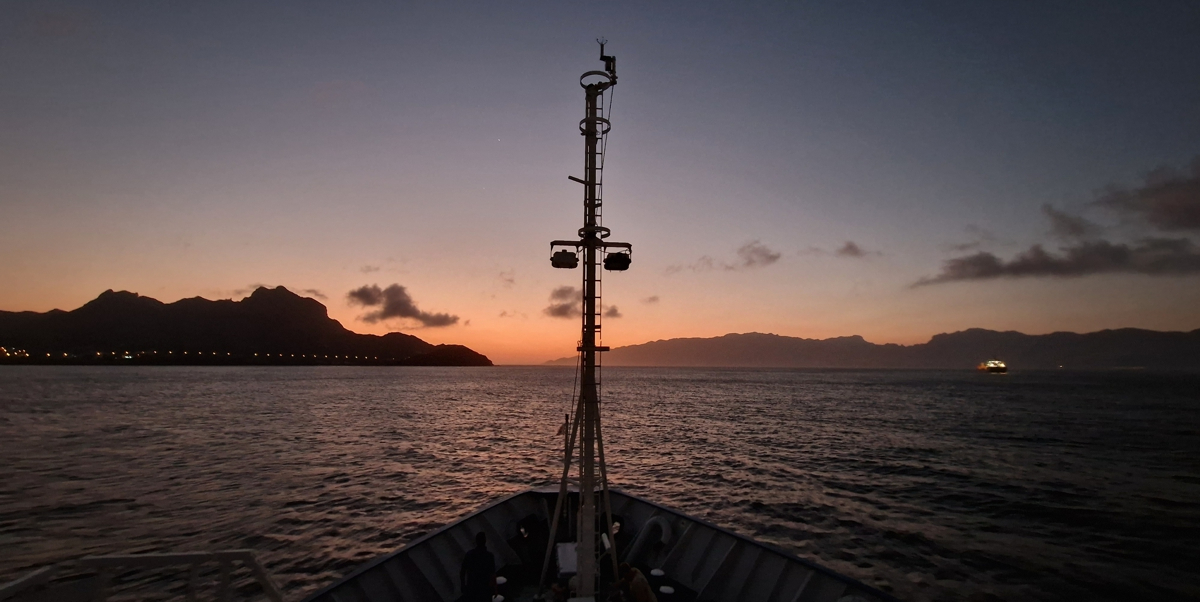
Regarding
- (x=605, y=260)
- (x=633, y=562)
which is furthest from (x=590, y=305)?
(x=633, y=562)

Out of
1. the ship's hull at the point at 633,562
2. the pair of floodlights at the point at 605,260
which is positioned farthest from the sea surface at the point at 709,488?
the pair of floodlights at the point at 605,260

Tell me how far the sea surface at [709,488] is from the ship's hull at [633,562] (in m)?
12.4

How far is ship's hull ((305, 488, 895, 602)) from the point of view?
12.5 meters

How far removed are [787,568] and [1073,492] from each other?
41564mm

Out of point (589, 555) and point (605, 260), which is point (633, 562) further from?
point (605, 260)

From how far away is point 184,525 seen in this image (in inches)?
1222

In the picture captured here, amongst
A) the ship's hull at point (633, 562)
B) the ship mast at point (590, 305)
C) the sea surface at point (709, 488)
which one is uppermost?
the ship mast at point (590, 305)

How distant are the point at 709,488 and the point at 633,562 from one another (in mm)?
27826

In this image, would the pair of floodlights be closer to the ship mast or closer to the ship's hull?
the ship mast

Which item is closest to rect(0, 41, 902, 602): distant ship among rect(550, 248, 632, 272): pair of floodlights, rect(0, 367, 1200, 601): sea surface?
rect(550, 248, 632, 272): pair of floodlights

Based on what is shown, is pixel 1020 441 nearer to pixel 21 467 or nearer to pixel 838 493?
pixel 838 493

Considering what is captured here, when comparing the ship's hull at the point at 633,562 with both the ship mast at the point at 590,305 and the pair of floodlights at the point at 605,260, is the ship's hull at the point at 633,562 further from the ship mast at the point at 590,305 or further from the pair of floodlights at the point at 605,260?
the pair of floodlights at the point at 605,260

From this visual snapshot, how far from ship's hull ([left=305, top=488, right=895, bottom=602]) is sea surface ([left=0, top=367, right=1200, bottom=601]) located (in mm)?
12382

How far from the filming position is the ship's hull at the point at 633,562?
41.0 ft
